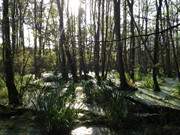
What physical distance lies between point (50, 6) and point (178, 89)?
1639 cm

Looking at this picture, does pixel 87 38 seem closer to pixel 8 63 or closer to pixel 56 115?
pixel 56 115

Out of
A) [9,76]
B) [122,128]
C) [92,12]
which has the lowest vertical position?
[122,128]

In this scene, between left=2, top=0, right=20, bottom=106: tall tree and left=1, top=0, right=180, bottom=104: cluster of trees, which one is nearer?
left=1, top=0, right=180, bottom=104: cluster of trees

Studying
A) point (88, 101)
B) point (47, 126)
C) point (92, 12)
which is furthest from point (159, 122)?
point (92, 12)

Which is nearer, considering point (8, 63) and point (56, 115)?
point (56, 115)

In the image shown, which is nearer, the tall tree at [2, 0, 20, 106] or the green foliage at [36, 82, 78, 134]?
the green foliage at [36, 82, 78, 134]

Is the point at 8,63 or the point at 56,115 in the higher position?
the point at 8,63

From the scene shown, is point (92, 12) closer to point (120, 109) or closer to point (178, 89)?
point (178, 89)

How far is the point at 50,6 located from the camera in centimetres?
2623

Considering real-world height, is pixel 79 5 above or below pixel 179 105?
above

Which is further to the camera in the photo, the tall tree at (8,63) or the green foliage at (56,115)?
the tall tree at (8,63)

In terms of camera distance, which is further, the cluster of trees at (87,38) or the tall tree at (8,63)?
the tall tree at (8,63)

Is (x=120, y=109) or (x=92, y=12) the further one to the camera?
(x=92, y=12)

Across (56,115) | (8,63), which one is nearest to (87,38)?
(56,115)
